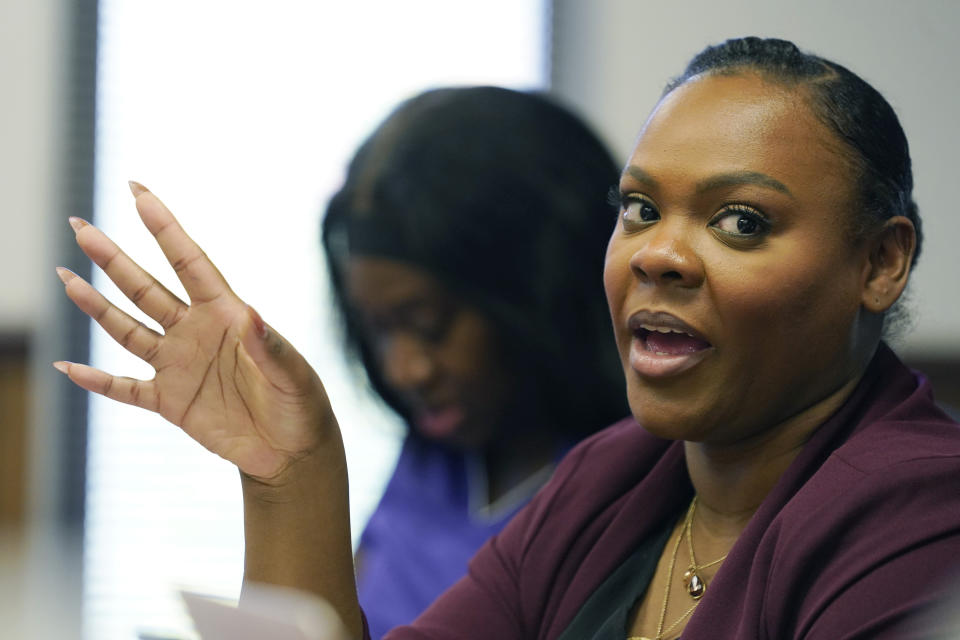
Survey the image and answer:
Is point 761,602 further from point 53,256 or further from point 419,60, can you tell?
point 53,256

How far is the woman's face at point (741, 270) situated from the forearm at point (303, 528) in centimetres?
34

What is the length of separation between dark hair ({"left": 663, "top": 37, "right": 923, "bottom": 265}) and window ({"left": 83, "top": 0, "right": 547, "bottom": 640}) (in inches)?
85.6

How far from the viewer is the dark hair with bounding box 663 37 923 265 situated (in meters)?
1.01

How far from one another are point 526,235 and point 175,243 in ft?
2.85

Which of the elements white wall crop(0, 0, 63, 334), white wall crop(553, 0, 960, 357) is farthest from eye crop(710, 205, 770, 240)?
white wall crop(0, 0, 63, 334)

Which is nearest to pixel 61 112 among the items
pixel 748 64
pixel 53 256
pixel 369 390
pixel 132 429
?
pixel 53 256

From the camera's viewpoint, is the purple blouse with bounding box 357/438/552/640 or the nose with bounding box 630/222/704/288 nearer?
the nose with bounding box 630/222/704/288

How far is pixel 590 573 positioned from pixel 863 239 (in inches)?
16.1

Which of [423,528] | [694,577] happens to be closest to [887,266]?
[694,577]

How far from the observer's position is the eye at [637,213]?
3.53 ft

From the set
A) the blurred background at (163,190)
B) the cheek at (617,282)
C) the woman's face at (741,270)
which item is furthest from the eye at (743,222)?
the blurred background at (163,190)

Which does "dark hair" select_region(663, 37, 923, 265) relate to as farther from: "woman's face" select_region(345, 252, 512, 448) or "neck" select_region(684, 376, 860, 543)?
"woman's face" select_region(345, 252, 512, 448)

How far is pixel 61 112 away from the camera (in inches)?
130

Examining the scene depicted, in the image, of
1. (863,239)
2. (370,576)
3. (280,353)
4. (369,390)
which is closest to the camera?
(863,239)
